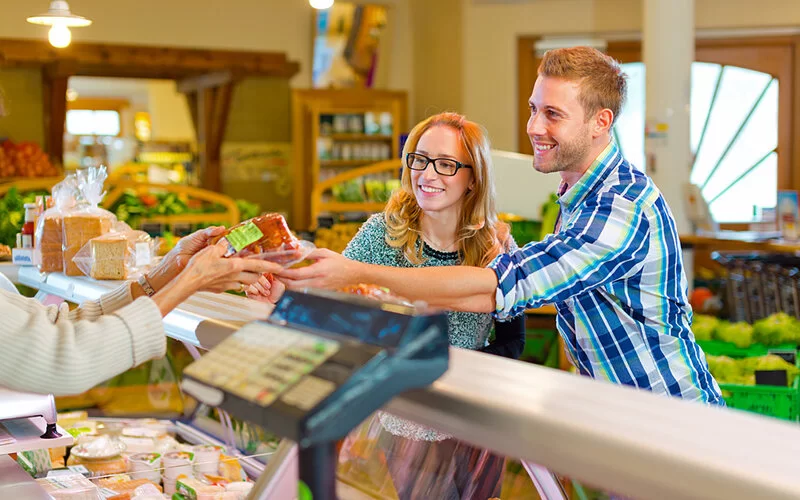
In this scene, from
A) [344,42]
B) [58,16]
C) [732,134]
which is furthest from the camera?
[344,42]

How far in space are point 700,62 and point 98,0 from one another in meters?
6.41

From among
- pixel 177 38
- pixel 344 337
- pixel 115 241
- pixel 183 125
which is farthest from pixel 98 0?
pixel 344 337

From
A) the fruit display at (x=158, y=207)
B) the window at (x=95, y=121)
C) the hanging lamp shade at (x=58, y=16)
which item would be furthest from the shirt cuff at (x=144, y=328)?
the window at (x=95, y=121)

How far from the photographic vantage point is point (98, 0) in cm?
1035

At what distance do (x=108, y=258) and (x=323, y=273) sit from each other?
0.98 meters

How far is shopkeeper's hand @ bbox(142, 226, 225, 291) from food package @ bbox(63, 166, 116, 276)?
0.79m

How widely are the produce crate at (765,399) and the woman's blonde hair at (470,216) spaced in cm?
164

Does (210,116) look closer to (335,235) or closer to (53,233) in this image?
(335,235)

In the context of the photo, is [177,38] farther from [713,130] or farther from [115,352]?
[115,352]

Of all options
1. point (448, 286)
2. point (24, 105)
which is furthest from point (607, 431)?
point (24, 105)

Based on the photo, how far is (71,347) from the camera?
47.6 inches

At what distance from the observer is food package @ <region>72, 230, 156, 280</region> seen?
234 centimetres

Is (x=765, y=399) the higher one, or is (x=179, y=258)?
(x=179, y=258)

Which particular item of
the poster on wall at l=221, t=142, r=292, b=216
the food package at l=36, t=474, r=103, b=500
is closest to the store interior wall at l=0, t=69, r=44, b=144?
the poster on wall at l=221, t=142, r=292, b=216
